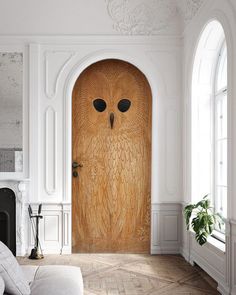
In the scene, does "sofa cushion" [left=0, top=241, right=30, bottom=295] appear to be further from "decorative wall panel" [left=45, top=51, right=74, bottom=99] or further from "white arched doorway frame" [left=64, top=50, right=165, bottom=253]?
"decorative wall panel" [left=45, top=51, right=74, bottom=99]

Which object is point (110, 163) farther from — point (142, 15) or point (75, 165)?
point (142, 15)

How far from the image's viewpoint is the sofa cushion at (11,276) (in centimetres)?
246

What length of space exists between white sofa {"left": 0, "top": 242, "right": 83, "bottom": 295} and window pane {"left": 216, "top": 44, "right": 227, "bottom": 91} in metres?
3.03

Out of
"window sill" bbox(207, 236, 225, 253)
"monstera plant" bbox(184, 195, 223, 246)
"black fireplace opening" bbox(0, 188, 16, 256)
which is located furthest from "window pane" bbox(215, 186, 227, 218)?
"black fireplace opening" bbox(0, 188, 16, 256)

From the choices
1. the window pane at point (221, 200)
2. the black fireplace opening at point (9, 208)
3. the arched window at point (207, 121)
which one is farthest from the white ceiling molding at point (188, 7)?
the black fireplace opening at point (9, 208)

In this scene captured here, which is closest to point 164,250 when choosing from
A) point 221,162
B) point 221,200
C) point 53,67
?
point 221,200

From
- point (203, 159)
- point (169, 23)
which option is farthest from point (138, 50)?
point (203, 159)

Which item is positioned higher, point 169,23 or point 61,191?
point 169,23

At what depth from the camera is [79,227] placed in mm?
5898

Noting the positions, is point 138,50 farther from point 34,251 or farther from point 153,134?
point 34,251

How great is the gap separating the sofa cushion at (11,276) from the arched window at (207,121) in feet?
9.80

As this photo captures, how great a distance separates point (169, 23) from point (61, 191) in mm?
2729

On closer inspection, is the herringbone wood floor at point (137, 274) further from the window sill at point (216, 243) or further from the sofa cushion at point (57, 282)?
the sofa cushion at point (57, 282)

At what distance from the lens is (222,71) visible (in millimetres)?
5047
